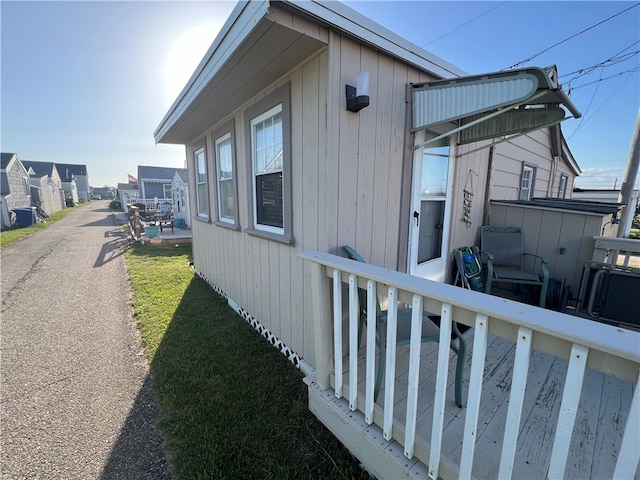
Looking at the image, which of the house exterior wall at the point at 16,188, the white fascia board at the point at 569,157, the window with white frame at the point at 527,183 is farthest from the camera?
the house exterior wall at the point at 16,188

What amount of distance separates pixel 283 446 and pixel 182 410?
90cm

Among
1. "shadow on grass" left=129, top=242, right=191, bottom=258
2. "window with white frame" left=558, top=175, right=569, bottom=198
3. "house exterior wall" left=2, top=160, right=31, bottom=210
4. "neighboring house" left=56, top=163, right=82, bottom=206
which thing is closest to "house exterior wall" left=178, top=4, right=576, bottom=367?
"shadow on grass" left=129, top=242, right=191, bottom=258

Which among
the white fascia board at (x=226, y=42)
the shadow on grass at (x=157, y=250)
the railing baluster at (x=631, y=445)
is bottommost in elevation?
the shadow on grass at (x=157, y=250)

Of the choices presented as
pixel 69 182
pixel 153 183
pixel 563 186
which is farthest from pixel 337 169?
pixel 69 182

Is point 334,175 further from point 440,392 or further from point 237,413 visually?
point 237,413

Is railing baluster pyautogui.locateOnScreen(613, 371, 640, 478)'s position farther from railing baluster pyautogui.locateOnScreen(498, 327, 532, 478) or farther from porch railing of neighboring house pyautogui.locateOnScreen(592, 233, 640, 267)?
porch railing of neighboring house pyautogui.locateOnScreen(592, 233, 640, 267)

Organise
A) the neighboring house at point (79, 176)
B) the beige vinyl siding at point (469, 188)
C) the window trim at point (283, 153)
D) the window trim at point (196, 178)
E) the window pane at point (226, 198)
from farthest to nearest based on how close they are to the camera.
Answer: the neighboring house at point (79, 176) < the window trim at point (196, 178) < the window pane at point (226, 198) < the beige vinyl siding at point (469, 188) < the window trim at point (283, 153)

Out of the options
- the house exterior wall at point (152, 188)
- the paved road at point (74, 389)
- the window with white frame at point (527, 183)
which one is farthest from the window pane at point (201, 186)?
the house exterior wall at point (152, 188)

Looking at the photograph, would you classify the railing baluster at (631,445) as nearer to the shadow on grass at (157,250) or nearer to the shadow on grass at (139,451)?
the shadow on grass at (139,451)

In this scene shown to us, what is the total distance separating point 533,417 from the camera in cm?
152

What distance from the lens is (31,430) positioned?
1.96 m

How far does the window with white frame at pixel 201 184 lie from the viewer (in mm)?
4680

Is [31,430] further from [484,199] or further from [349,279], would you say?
[484,199]

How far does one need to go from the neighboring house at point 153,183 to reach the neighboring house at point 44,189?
652 centimetres
